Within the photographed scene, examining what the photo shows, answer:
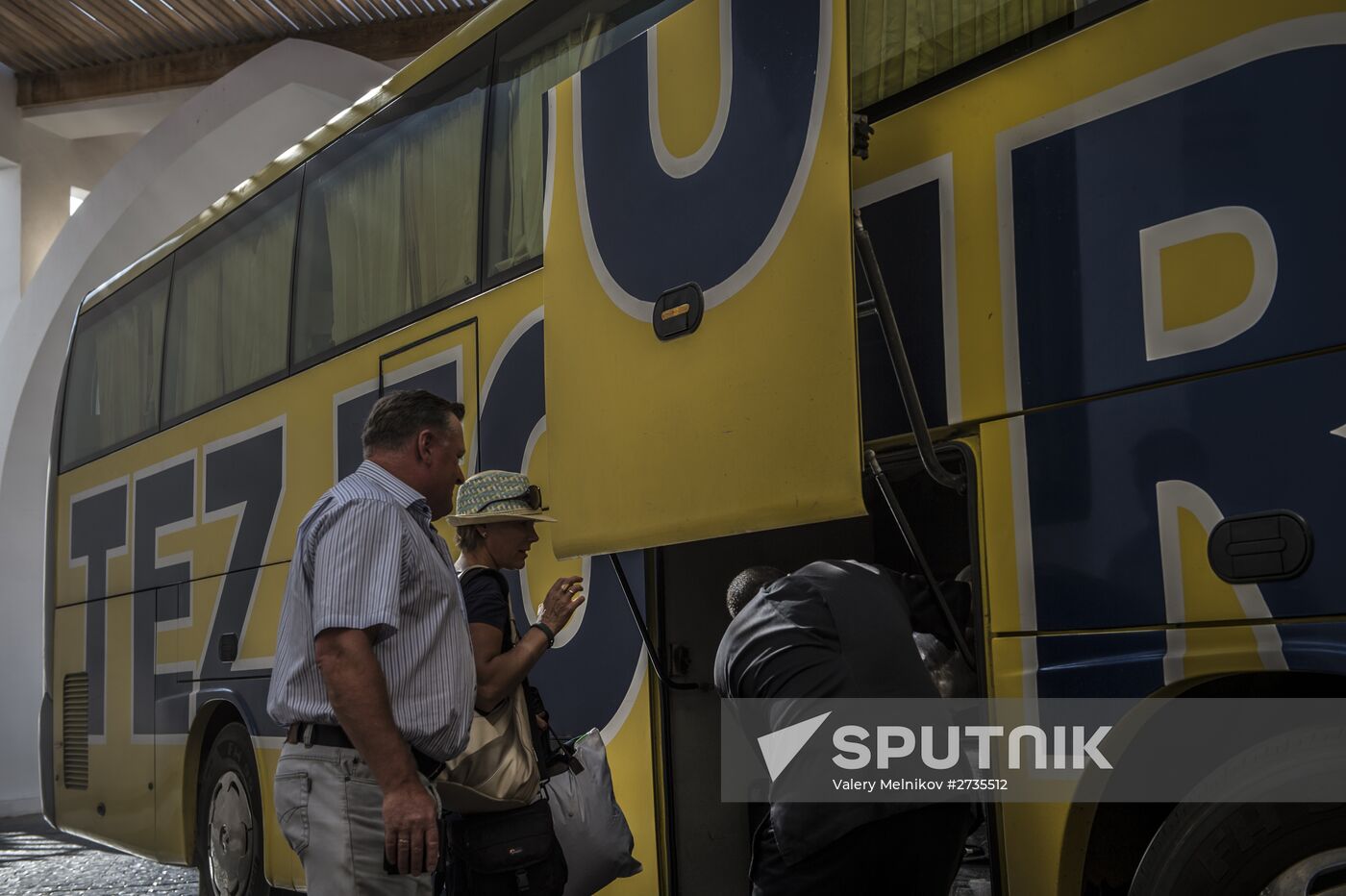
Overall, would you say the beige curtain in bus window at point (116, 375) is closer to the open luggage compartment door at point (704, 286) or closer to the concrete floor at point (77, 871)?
the concrete floor at point (77, 871)

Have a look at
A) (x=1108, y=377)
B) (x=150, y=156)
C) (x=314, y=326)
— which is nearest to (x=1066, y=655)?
(x=1108, y=377)

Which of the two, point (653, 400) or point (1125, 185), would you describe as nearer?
point (1125, 185)

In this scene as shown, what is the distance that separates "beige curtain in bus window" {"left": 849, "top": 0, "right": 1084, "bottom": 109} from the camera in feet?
9.86

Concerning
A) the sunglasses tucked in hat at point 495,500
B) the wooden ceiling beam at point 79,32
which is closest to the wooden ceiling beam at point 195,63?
the wooden ceiling beam at point 79,32

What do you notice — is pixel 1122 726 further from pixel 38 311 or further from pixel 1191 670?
pixel 38 311

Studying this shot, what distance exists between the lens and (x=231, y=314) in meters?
6.81

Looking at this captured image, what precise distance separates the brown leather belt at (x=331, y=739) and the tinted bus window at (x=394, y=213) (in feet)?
7.37

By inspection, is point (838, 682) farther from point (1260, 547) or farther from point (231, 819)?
point (231, 819)

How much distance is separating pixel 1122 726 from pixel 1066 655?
0.18 metres

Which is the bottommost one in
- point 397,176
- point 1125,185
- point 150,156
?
point 1125,185

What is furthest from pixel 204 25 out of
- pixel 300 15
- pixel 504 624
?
pixel 504 624

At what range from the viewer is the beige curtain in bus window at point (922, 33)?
301 cm

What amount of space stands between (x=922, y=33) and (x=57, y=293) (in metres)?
12.7

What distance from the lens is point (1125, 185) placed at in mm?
2715
